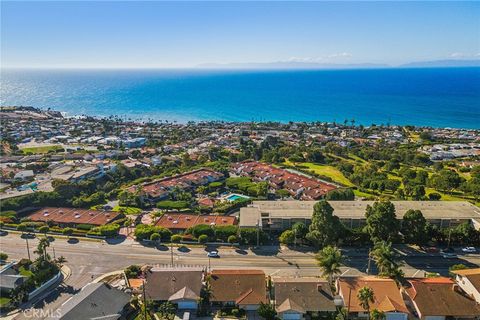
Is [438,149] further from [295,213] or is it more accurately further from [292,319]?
[292,319]

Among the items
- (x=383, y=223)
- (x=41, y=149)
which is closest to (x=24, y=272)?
(x=383, y=223)

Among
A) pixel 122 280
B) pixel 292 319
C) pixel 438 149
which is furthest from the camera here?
pixel 438 149

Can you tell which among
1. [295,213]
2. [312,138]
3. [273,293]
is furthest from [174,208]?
[312,138]

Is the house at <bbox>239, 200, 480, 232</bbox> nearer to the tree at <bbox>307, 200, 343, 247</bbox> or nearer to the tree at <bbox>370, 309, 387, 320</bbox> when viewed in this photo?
the tree at <bbox>307, 200, 343, 247</bbox>

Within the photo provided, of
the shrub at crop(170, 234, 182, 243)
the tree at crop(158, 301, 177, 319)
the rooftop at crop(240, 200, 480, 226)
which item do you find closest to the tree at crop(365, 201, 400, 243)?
the rooftop at crop(240, 200, 480, 226)

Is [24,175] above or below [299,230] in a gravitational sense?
below

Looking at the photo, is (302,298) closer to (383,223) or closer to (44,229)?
(383,223)
